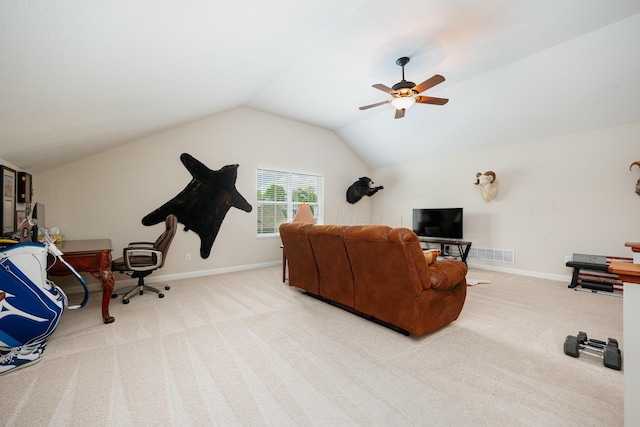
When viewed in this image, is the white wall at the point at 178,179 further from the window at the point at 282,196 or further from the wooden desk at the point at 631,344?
the wooden desk at the point at 631,344

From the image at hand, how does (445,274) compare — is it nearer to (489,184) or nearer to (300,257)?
(300,257)

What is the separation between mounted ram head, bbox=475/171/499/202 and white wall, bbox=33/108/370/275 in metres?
3.26

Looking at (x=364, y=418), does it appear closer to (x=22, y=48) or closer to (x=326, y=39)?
(x=22, y=48)

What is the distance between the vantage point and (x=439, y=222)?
18.6 ft

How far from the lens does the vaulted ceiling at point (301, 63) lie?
1485 millimetres

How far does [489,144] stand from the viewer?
514cm

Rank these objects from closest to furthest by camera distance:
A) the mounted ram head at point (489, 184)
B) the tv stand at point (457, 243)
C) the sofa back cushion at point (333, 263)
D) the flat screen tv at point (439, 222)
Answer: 1. the sofa back cushion at point (333, 263)
2. the mounted ram head at point (489, 184)
3. the tv stand at point (457, 243)
4. the flat screen tv at point (439, 222)

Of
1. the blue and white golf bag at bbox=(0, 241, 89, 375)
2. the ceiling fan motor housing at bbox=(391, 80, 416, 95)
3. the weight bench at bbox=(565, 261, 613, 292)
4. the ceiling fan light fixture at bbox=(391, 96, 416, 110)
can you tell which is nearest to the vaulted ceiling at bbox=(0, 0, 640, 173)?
the ceiling fan motor housing at bbox=(391, 80, 416, 95)

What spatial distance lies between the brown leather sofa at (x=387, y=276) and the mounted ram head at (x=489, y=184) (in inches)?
127

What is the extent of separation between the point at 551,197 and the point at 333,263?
408cm

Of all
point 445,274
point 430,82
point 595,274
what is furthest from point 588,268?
point 430,82

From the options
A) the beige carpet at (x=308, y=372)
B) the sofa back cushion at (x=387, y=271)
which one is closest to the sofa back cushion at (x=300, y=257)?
the beige carpet at (x=308, y=372)

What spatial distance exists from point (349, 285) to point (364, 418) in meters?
1.43

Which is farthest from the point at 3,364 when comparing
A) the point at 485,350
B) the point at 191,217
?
the point at 485,350
